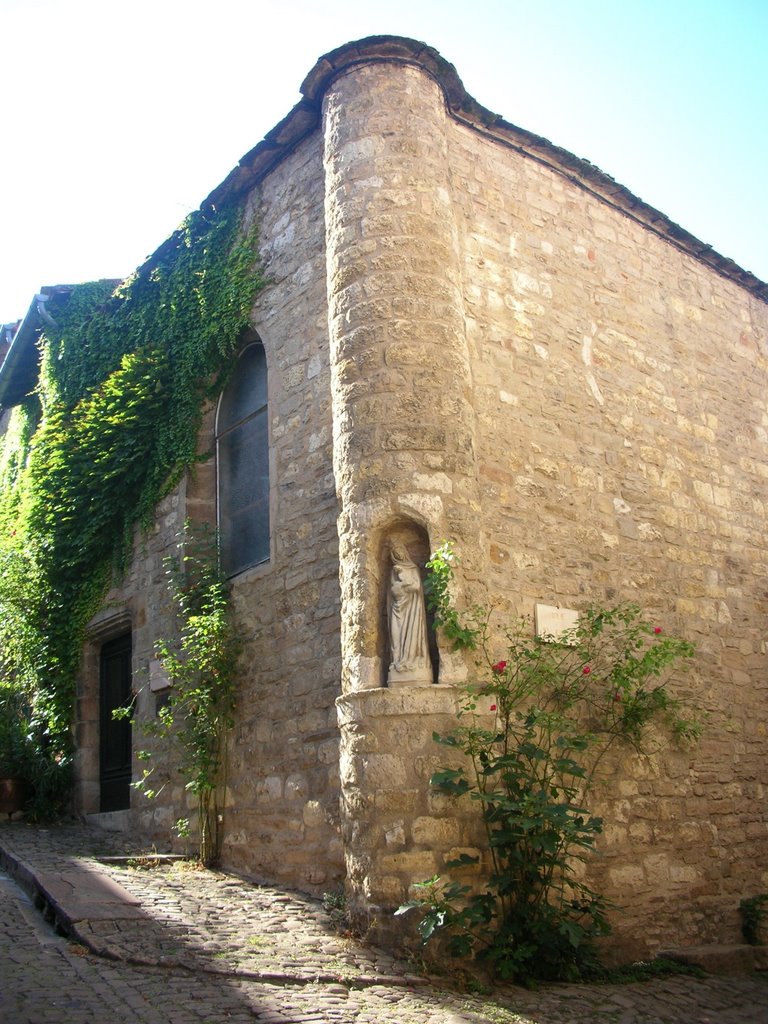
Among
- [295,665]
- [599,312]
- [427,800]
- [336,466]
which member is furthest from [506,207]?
[427,800]

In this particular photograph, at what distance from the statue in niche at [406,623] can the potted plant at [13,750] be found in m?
5.75

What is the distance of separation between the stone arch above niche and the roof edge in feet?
11.0

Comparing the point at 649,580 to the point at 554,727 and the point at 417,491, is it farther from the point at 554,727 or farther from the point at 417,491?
the point at 417,491

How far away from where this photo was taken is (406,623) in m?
5.64

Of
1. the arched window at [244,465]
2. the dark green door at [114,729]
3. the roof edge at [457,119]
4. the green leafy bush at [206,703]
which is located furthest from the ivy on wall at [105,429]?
the green leafy bush at [206,703]

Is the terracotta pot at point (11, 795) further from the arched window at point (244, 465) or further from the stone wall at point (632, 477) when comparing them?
the stone wall at point (632, 477)

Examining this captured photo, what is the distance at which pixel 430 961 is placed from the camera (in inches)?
195

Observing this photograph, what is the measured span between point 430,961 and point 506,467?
10.2 feet

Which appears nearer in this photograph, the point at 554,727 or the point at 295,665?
the point at 554,727

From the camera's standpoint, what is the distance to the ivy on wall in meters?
8.66

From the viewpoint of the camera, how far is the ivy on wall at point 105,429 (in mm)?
8656

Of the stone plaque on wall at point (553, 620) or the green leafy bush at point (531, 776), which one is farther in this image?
the stone plaque on wall at point (553, 620)

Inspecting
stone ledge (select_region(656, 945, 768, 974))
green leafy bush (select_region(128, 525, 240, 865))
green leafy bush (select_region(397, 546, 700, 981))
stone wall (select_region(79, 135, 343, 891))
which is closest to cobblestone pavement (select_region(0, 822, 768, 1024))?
stone ledge (select_region(656, 945, 768, 974))

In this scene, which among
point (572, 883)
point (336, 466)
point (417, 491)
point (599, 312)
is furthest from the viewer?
point (599, 312)
